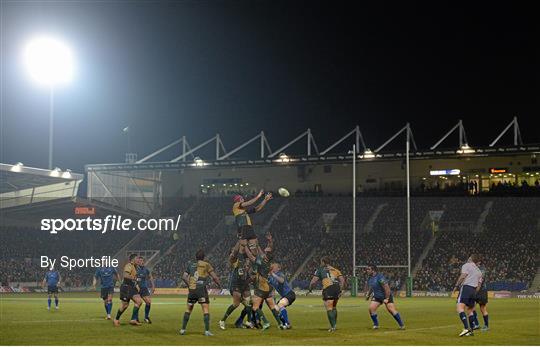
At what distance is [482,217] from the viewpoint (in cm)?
7700

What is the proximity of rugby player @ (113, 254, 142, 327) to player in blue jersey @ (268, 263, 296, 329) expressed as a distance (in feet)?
15.0

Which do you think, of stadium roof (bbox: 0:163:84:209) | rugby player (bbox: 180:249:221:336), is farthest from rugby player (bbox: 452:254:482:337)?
stadium roof (bbox: 0:163:84:209)

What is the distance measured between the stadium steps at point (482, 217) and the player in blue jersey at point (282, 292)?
51.4 metres

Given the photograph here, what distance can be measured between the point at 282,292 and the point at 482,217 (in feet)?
177

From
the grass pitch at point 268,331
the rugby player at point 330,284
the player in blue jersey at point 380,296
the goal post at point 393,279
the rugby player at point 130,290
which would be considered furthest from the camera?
the goal post at point 393,279

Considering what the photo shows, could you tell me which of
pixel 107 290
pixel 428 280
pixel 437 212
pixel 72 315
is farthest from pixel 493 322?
pixel 437 212

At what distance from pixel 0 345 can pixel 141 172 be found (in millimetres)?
69543

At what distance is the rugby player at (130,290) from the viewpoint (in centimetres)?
2745

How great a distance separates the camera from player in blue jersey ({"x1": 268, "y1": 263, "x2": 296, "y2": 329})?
25.8m

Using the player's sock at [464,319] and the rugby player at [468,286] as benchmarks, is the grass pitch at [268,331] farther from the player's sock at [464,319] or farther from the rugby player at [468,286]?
the rugby player at [468,286]

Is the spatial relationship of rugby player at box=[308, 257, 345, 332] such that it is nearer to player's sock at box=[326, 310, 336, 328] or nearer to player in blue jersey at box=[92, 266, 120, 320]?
player's sock at box=[326, 310, 336, 328]

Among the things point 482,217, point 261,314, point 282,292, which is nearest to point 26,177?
point 482,217

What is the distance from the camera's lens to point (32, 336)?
23297 millimetres

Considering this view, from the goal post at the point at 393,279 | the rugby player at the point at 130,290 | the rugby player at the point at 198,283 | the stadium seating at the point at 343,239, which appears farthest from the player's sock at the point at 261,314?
the stadium seating at the point at 343,239
